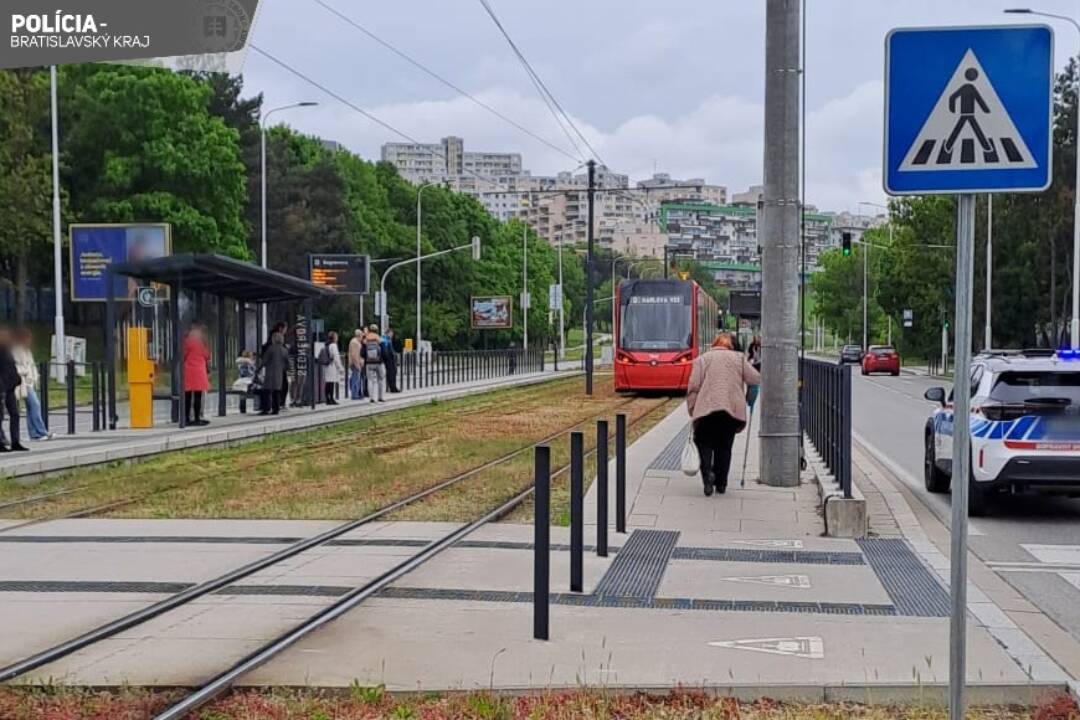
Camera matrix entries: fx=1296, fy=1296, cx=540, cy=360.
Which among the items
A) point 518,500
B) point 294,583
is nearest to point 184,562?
point 294,583

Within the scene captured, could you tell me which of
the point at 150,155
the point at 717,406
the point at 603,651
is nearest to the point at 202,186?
the point at 150,155

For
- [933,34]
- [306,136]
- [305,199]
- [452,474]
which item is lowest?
[452,474]

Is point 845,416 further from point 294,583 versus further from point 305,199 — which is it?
point 305,199

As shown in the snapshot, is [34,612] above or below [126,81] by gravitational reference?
below

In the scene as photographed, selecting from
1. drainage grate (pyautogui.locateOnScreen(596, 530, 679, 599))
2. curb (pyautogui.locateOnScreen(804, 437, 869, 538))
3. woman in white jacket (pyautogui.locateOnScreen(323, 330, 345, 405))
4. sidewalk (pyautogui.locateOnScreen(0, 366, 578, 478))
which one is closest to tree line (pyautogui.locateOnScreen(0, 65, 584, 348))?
woman in white jacket (pyautogui.locateOnScreen(323, 330, 345, 405))

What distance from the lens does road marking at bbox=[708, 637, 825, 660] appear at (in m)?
6.71

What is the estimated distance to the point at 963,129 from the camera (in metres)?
4.93

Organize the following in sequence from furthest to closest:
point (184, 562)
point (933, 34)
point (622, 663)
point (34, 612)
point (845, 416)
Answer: point (845, 416) < point (184, 562) < point (34, 612) < point (622, 663) < point (933, 34)

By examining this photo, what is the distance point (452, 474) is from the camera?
1577cm

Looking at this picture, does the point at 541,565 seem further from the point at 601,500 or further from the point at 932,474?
the point at 932,474

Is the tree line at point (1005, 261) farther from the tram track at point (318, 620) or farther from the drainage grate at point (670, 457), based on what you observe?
the tram track at point (318, 620)

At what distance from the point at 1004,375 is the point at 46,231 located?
45.6 metres

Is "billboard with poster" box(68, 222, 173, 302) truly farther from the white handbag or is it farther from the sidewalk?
the white handbag

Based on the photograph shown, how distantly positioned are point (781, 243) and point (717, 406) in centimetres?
204
